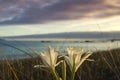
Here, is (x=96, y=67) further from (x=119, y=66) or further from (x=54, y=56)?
(x=54, y=56)

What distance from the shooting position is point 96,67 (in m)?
6.29

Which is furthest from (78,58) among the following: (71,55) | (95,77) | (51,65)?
(95,77)

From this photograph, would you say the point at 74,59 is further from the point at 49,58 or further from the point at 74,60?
the point at 49,58

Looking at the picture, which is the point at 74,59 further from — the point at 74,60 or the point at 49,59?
the point at 49,59

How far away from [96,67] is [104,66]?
15 cm

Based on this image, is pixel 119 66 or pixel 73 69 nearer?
pixel 73 69

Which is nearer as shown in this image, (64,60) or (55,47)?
(64,60)

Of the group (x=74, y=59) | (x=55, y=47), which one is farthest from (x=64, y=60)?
(x=55, y=47)

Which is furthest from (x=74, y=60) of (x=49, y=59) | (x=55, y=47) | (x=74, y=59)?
(x=55, y=47)

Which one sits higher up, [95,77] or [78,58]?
[78,58]

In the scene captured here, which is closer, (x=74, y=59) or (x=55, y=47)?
(x=74, y=59)

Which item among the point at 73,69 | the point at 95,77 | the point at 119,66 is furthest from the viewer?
the point at 119,66

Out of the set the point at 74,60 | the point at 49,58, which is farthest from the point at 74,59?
the point at 49,58

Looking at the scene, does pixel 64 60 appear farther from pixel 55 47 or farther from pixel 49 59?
pixel 55 47
